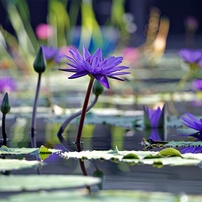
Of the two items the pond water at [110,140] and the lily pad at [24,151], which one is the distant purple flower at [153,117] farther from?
the lily pad at [24,151]

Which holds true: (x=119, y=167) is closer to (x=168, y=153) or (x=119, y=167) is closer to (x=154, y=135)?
(x=168, y=153)

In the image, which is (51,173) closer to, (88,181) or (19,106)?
(88,181)

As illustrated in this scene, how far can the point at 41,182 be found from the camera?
142 cm

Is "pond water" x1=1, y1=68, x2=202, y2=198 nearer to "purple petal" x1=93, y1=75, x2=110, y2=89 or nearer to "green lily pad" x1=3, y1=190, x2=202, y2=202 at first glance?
"green lily pad" x1=3, y1=190, x2=202, y2=202

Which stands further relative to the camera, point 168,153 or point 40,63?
point 40,63

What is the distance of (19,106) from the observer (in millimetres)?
4070

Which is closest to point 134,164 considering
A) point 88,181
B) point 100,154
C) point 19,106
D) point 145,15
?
point 100,154

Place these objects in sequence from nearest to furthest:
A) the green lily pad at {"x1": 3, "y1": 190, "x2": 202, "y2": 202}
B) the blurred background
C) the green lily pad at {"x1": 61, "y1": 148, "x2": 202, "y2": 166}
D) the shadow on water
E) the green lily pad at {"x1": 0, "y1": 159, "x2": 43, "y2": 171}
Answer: the green lily pad at {"x1": 3, "y1": 190, "x2": 202, "y2": 202} < the shadow on water < the green lily pad at {"x1": 0, "y1": 159, "x2": 43, "y2": 171} < the green lily pad at {"x1": 61, "y1": 148, "x2": 202, "y2": 166} < the blurred background

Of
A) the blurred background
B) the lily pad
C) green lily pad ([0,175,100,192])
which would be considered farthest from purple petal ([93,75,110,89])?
the blurred background

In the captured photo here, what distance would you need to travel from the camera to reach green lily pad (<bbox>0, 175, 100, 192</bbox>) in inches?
54.6

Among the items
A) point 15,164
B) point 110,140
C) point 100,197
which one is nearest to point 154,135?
point 110,140

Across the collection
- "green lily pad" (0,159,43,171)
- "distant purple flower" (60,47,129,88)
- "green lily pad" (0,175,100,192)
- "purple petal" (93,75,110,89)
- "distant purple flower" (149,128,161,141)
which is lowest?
"distant purple flower" (149,128,161,141)

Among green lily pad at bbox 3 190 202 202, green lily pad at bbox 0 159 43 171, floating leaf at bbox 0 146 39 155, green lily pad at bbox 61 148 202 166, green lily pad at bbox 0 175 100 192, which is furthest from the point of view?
floating leaf at bbox 0 146 39 155

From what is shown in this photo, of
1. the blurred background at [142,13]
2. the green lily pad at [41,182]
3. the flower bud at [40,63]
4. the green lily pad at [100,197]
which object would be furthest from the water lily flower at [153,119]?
the blurred background at [142,13]
